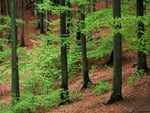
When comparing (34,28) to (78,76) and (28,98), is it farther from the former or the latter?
(28,98)

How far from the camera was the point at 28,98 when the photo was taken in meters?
9.60

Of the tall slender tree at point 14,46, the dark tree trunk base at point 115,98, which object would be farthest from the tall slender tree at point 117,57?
the tall slender tree at point 14,46

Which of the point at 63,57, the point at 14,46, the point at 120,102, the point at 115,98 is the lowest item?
the point at 120,102

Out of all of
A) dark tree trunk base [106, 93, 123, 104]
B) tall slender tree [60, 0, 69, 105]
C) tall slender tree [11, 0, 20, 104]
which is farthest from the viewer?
tall slender tree [11, 0, 20, 104]

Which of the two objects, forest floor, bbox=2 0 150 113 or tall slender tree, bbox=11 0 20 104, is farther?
tall slender tree, bbox=11 0 20 104

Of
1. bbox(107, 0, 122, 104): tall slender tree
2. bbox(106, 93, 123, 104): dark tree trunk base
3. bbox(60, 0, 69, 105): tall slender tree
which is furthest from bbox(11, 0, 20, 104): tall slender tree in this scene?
bbox(107, 0, 122, 104): tall slender tree

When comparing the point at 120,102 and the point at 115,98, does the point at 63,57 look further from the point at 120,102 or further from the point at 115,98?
the point at 120,102

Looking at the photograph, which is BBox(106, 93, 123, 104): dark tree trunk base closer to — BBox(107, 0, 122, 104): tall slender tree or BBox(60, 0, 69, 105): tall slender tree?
BBox(107, 0, 122, 104): tall slender tree

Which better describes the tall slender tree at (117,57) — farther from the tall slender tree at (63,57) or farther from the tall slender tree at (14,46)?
the tall slender tree at (14,46)

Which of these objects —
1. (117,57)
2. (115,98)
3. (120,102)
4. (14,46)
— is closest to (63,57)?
(14,46)

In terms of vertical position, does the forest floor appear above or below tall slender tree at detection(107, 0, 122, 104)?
below

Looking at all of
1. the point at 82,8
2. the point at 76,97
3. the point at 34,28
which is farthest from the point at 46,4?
the point at 34,28

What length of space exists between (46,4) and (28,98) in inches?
177

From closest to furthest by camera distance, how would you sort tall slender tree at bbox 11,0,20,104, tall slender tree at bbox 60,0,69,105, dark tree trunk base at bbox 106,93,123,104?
dark tree trunk base at bbox 106,93,123,104 → tall slender tree at bbox 60,0,69,105 → tall slender tree at bbox 11,0,20,104
